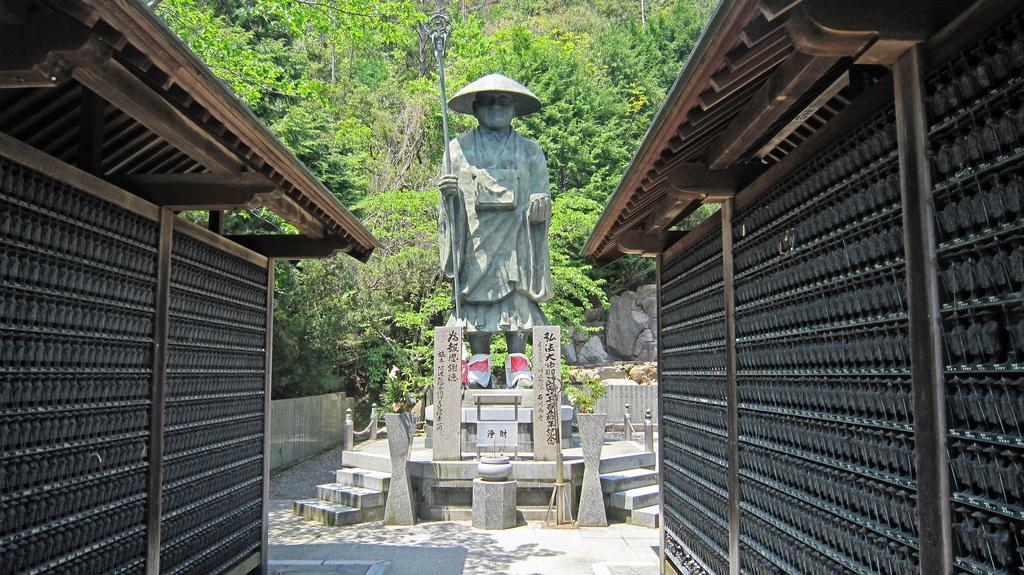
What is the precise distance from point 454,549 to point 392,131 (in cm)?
1674

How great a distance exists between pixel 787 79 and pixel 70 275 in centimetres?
376

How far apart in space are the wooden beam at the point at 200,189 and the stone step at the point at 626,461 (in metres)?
7.40

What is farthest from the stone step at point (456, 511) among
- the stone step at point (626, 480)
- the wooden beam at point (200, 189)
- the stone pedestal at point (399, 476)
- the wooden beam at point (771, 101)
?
the wooden beam at point (771, 101)

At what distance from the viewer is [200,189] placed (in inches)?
210

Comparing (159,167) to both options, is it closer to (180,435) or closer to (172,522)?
Result: (180,435)

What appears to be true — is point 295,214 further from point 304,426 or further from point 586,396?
point 304,426

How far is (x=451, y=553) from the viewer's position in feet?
29.9

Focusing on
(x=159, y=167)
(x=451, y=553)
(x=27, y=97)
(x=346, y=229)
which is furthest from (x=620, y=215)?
(x=451, y=553)

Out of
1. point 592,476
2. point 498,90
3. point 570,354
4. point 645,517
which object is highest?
point 498,90

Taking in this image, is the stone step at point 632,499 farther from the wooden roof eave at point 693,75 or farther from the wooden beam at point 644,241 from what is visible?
the wooden roof eave at point 693,75

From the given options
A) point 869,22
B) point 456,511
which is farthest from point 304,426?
point 869,22

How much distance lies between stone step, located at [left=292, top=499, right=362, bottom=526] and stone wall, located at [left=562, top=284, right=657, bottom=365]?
19.9m

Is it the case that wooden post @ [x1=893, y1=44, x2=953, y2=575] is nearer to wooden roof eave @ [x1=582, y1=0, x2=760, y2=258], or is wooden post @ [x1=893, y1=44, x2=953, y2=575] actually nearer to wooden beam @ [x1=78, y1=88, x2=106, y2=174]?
wooden roof eave @ [x1=582, y1=0, x2=760, y2=258]

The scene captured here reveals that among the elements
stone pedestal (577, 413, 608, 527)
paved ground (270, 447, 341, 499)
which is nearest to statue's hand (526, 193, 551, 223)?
stone pedestal (577, 413, 608, 527)
